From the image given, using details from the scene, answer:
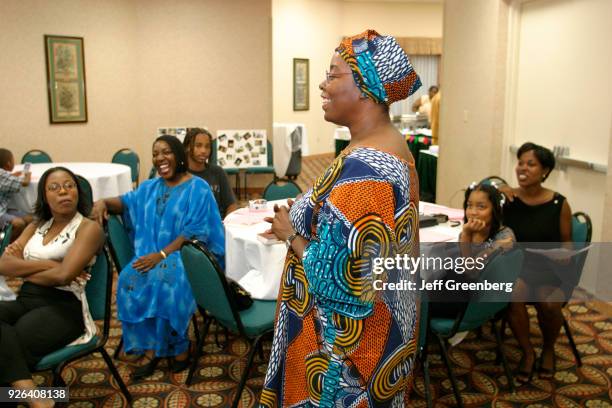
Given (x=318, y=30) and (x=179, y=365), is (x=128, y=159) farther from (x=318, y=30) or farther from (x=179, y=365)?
(x=318, y=30)

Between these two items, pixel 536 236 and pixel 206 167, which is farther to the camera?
pixel 206 167

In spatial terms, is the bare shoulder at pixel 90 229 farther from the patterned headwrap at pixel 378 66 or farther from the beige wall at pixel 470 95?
the beige wall at pixel 470 95

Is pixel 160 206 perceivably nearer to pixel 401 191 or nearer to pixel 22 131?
pixel 401 191

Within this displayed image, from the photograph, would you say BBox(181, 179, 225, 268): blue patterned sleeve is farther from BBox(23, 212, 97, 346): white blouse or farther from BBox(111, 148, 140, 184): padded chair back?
BBox(111, 148, 140, 184): padded chair back

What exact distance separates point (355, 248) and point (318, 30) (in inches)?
504

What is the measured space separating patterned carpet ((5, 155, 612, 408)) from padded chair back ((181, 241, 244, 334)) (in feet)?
1.72

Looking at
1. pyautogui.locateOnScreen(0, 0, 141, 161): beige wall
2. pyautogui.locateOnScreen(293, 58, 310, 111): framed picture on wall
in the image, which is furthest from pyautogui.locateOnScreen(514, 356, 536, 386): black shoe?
pyautogui.locateOnScreen(293, 58, 310, 111): framed picture on wall

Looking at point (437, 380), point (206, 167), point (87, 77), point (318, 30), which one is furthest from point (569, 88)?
point (318, 30)

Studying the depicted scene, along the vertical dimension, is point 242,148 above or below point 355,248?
below

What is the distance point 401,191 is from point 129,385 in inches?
99.3

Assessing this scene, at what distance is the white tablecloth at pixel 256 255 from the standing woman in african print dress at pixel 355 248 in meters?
1.76

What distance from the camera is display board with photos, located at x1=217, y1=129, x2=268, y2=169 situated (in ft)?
28.0

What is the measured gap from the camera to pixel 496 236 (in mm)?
3420

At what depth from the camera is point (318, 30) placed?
44.6 feet
